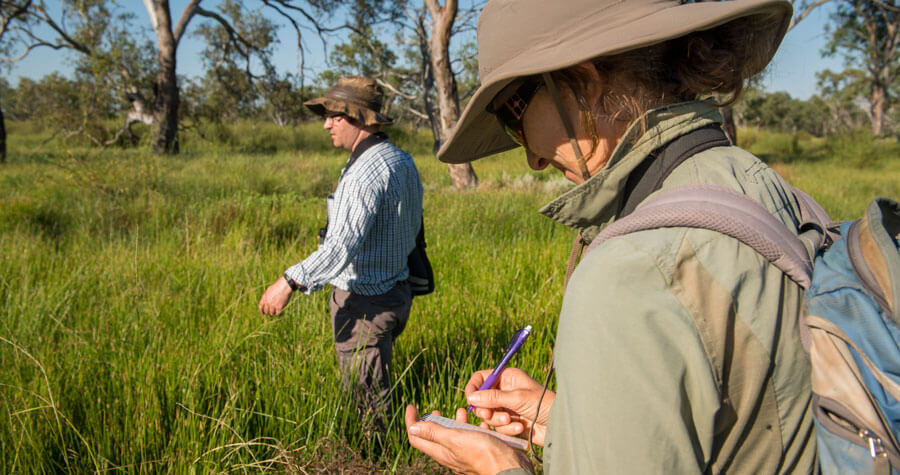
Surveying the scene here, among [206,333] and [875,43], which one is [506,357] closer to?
[206,333]

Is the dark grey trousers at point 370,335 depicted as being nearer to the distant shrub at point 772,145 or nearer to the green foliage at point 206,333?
the green foliage at point 206,333

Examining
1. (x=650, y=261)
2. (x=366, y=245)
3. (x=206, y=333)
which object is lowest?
(x=206, y=333)

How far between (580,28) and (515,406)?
829 millimetres

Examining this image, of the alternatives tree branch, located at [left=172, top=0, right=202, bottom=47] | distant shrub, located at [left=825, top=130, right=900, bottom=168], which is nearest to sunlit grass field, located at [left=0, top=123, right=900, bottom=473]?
tree branch, located at [left=172, top=0, right=202, bottom=47]

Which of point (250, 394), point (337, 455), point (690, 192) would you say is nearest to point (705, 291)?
point (690, 192)

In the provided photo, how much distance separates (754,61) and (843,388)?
0.66 m

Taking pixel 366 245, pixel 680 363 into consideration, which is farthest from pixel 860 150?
pixel 680 363

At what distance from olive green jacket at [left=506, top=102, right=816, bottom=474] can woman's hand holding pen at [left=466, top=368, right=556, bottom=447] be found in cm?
48

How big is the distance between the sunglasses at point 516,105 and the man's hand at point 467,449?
62 cm

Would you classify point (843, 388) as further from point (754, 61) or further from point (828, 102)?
point (828, 102)

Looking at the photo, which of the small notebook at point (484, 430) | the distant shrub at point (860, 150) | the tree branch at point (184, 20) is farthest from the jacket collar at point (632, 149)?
the distant shrub at point (860, 150)

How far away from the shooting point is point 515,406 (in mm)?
1284

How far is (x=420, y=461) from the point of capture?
2.24 m

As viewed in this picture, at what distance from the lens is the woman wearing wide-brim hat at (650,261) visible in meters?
0.71
